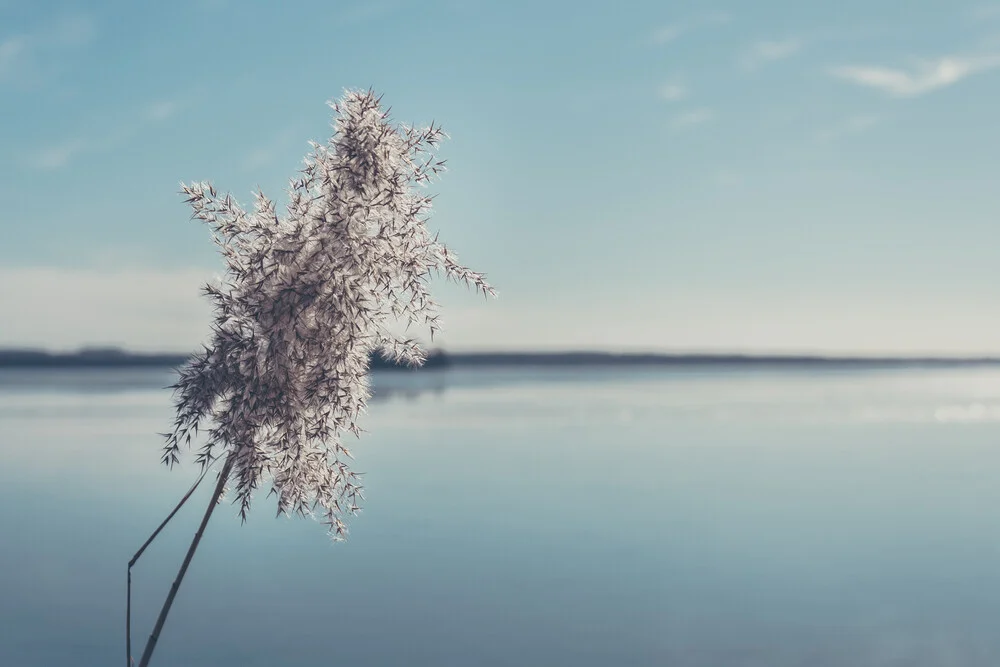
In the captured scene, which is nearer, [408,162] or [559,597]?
[408,162]

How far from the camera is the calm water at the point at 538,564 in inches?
409

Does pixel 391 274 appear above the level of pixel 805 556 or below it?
above

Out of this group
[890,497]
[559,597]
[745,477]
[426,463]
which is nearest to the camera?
[559,597]

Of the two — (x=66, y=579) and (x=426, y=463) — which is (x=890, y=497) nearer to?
(x=426, y=463)

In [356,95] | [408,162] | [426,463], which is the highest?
[356,95]

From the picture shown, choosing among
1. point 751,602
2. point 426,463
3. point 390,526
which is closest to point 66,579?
point 390,526

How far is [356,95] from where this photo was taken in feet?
15.1

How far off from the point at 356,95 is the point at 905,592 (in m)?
11.4

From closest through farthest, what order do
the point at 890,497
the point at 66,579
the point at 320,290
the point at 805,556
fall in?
1. the point at 320,290
2. the point at 66,579
3. the point at 805,556
4. the point at 890,497

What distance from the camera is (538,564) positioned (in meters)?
14.1

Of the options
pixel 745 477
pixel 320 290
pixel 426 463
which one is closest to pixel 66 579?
pixel 320 290

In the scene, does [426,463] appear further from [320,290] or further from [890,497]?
[320,290]

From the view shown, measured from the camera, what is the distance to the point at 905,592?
41.8 ft

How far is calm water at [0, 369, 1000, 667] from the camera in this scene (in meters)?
10.4
